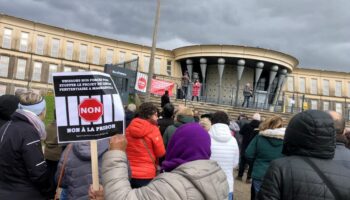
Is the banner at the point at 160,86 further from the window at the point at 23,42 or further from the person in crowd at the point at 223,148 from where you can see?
the window at the point at 23,42

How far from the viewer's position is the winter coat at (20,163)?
3.67 m

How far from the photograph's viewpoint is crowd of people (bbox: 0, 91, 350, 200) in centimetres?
242

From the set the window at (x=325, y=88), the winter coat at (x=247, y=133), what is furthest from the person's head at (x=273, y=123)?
the window at (x=325, y=88)

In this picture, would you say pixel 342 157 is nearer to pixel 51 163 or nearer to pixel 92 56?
pixel 51 163

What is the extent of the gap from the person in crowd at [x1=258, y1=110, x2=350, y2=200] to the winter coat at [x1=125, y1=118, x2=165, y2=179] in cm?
249

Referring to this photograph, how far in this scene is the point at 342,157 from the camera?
3.64m

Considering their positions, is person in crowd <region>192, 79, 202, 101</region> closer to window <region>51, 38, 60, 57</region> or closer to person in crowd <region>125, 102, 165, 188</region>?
person in crowd <region>125, 102, 165, 188</region>

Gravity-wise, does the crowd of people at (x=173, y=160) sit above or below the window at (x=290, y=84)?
below

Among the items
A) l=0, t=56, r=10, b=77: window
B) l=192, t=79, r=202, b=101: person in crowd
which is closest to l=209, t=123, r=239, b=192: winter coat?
l=192, t=79, r=202, b=101: person in crowd

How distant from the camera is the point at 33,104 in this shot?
4.45m

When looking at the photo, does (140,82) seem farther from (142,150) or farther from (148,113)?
(142,150)

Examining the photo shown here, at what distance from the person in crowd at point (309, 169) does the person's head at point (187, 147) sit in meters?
0.54

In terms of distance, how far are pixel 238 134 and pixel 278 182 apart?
29.3ft

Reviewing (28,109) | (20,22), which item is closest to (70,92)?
(28,109)
